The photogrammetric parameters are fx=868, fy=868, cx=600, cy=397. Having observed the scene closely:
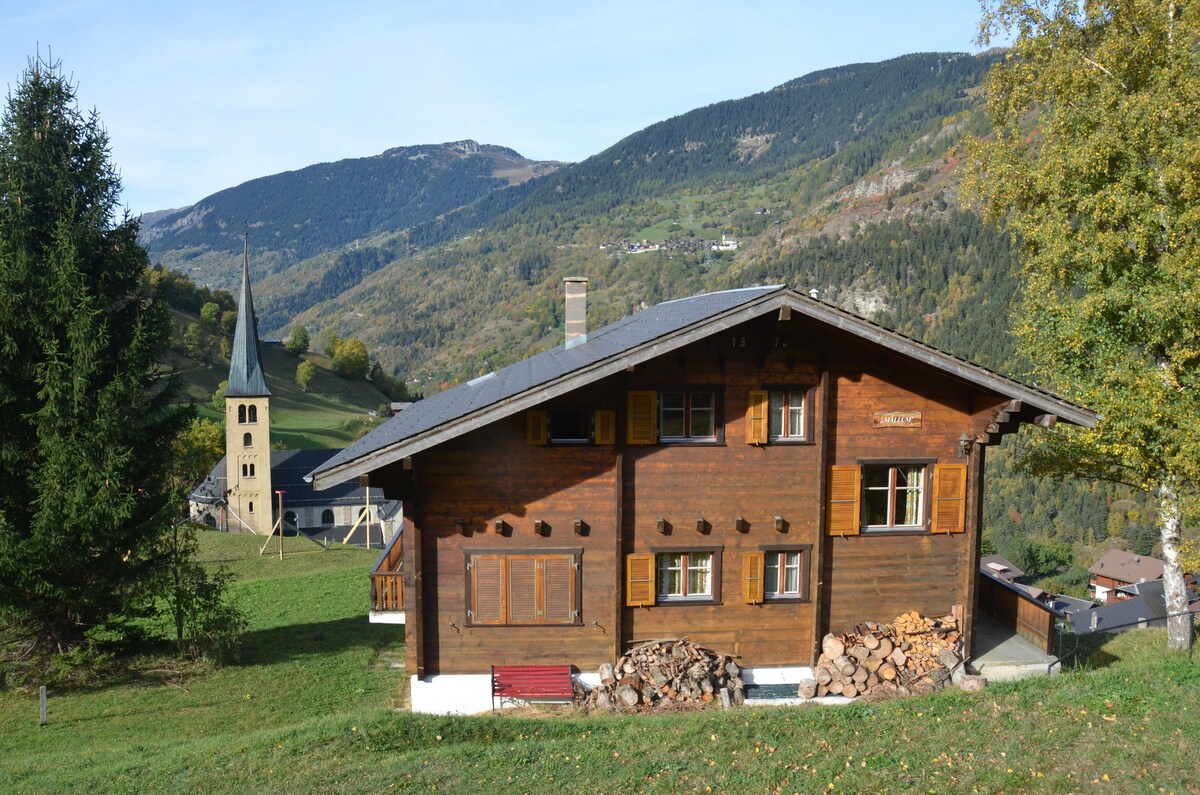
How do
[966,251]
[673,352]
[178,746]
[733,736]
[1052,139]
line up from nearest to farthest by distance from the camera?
[733,736] < [178,746] < [673,352] < [1052,139] < [966,251]

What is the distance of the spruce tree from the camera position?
52.5 feet

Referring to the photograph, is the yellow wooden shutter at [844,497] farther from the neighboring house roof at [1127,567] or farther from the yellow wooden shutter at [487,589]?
the neighboring house roof at [1127,567]

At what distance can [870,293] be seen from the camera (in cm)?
16262

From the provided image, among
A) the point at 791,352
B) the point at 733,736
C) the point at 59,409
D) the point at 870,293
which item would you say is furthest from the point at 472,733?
the point at 870,293

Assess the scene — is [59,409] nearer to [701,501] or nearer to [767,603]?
[701,501]

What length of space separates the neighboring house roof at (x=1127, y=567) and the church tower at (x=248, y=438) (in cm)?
8434

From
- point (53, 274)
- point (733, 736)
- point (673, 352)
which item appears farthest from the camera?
point (53, 274)

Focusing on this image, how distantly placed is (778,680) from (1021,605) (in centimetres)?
537

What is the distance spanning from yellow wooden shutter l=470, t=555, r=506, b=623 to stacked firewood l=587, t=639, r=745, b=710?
7.05 feet

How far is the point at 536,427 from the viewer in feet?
49.9

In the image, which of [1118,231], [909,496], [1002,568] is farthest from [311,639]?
[1002,568]

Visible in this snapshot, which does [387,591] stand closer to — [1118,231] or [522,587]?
[522,587]

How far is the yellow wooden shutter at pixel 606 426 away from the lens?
15281mm

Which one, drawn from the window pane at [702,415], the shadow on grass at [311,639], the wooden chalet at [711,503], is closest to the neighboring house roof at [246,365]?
the shadow on grass at [311,639]
